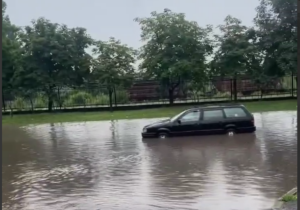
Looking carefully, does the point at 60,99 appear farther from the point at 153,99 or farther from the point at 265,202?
the point at 265,202

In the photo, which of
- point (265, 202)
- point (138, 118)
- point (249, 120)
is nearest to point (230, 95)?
point (138, 118)

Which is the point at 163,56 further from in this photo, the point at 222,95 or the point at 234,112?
the point at 234,112

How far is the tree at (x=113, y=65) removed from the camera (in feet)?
98.2

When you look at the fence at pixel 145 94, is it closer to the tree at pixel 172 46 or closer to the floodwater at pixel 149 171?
the tree at pixel 172 46

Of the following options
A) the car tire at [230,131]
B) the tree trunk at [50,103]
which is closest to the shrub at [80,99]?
the tree trunk at [50,103]

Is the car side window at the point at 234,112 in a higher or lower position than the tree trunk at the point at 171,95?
lower

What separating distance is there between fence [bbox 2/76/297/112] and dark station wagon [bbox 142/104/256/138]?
47.9ft

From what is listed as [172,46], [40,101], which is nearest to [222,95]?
[172,46]

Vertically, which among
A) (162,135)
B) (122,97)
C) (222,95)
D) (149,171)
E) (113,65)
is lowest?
(149,171)

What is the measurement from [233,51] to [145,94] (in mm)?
6978

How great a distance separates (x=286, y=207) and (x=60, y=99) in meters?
26.8

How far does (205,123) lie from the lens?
16.2 metres

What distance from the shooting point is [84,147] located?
15.0 metres

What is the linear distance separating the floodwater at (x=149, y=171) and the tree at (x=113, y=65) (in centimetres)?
1237
